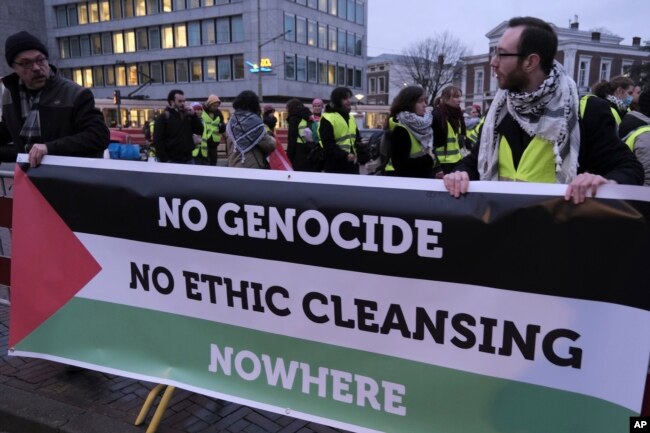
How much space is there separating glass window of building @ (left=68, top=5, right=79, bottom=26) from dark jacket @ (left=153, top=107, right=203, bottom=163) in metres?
57.5

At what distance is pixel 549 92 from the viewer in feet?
7.18

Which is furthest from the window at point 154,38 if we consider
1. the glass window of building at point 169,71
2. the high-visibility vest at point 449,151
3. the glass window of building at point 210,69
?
the high-visibility vest at point 449,151

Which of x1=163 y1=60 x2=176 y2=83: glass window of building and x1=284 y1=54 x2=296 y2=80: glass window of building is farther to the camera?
x1=163 y1=60 x2=176 y2=83: glass window of building

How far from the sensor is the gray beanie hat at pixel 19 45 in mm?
3330

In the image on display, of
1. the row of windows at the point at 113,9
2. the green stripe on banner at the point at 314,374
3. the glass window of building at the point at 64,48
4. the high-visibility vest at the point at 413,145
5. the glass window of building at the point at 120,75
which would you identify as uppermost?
the row of windows at the point at 113,9

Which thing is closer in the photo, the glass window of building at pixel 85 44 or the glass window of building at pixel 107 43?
the glass window of building at pixel 107 43

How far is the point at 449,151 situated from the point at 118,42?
56220 millimetres

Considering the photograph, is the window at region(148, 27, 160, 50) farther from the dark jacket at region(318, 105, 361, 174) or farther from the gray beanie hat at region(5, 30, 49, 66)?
the gray beanie hat at region(5, 30, 49, 66)

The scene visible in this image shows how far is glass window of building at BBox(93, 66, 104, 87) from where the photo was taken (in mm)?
55094

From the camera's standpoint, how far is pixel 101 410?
3.01 meters

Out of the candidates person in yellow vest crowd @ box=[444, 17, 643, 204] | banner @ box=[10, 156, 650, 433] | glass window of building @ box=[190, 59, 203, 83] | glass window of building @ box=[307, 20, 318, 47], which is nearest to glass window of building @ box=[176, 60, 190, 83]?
glass window of building @ box=[190, 59, 203, 83]

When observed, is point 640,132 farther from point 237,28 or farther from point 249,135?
point 237,28

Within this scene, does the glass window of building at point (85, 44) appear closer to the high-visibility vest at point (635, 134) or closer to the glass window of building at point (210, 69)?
the glass window of building at point (210, 69)

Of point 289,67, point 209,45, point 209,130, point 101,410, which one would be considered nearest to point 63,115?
point 101,410
